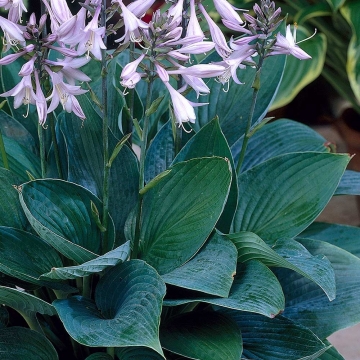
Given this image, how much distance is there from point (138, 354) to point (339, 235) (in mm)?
367

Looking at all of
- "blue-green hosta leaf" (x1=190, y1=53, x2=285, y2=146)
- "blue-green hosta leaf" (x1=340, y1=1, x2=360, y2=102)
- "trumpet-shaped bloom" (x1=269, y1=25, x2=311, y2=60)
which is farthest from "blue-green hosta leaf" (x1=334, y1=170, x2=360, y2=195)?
"blue-green hosta leaf" (x1=340, y1=1, x2=360, y2=102)

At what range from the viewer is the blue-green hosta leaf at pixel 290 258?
583mm

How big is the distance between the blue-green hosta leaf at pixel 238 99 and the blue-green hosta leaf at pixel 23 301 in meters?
0.36

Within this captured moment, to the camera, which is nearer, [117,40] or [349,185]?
[117,40]

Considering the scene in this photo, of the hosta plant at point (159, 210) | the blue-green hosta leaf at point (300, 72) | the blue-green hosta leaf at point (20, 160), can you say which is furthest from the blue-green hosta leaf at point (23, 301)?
the blue-green hosta leaf at point (300, 72)

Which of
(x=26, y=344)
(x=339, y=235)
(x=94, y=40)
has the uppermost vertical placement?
(x=94, y=40)

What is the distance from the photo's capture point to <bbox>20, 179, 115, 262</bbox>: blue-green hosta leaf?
60cm

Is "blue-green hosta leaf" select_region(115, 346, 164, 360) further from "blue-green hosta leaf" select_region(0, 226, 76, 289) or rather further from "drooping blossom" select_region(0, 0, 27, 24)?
"drooping blossom" select_region(0, 0, 27, 24)

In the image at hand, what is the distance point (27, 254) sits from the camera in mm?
638

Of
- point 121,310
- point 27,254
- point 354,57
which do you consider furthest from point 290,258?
point 354,57

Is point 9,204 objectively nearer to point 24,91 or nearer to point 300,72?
point 24,91

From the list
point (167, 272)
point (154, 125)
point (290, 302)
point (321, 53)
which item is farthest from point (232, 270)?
point (321, 53)

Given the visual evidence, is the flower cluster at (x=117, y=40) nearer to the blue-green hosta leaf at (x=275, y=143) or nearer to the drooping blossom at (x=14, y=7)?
the drooping blossom at (x=14, y=7)

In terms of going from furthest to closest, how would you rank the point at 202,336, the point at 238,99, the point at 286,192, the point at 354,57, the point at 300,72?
1. the point at 300,72
2. the point at 354,57
3. the point at 238,99
4. the point at 286,192
5. the point at 202,336
